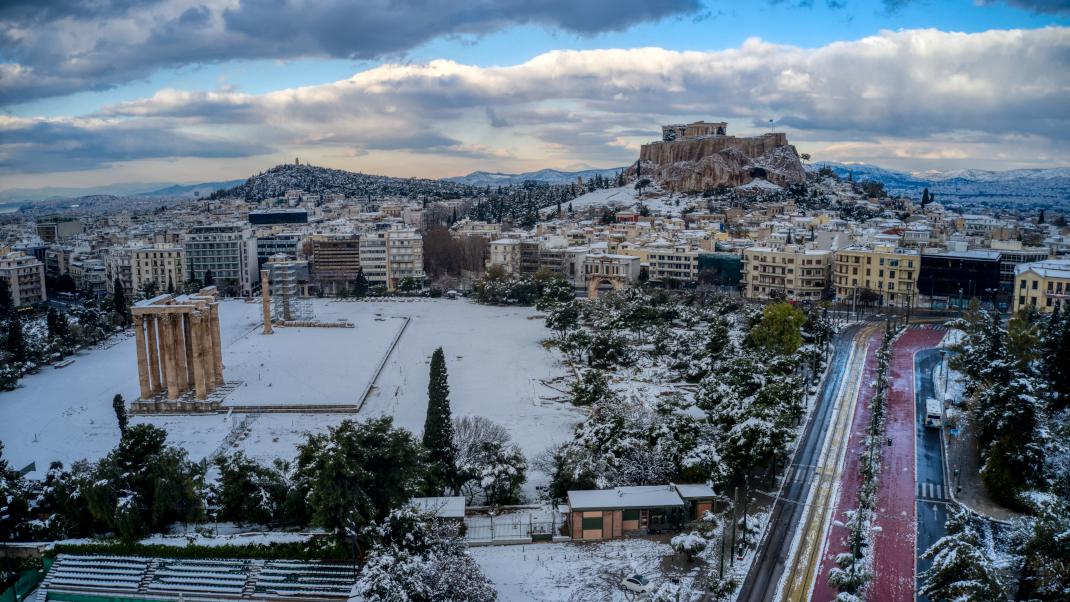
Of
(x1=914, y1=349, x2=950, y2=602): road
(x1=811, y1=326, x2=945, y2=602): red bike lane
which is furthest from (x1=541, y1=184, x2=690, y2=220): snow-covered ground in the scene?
(x1=914, y1=349, x2=950, y2=602): road

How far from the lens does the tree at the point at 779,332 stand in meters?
37.3

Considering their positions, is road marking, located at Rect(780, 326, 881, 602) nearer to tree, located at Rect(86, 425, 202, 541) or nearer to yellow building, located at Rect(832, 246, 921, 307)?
tree, located at Rect(86, 425, 202, 541)

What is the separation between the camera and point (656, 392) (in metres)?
37.0

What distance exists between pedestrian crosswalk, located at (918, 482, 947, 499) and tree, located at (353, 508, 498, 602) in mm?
14415

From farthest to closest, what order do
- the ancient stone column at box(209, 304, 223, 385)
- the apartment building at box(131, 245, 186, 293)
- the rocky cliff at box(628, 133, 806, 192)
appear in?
the rocky cliff at box(628, 133, 806, 192) < the apartment building at box(131, 245, 186, 293) < the ancient stone column at box(209, 304, 223, 385)

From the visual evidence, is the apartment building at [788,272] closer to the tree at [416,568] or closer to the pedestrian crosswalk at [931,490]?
the pedestrian crosswalk at [931,490]

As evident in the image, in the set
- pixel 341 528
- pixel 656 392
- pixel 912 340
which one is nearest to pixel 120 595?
pixel 341 528

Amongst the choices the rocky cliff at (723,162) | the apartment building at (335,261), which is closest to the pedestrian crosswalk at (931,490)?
the apartment building at (335,261)

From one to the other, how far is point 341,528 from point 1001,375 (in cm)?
2266

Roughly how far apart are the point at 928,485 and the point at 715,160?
4859 inches

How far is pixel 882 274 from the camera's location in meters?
58.2

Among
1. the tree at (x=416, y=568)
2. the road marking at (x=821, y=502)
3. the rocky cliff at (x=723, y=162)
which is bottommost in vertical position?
the road marking at (x=821, y=502)

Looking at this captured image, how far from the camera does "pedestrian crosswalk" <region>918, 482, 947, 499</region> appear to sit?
23953mm

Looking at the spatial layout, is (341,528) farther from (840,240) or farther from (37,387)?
(840,240)
